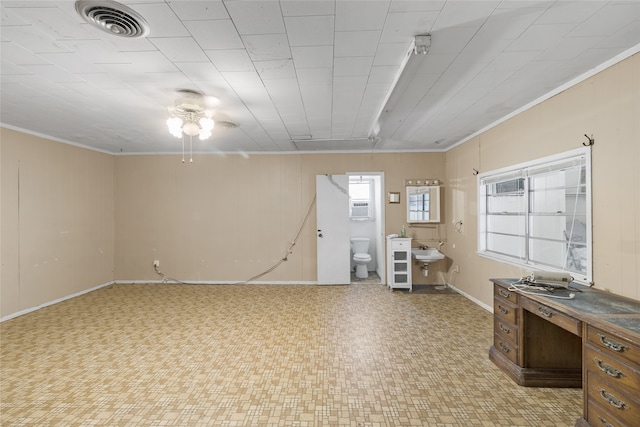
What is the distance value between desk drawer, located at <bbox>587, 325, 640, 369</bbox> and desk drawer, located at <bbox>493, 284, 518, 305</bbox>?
27.4 inches

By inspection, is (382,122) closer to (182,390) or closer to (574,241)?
(574,241)

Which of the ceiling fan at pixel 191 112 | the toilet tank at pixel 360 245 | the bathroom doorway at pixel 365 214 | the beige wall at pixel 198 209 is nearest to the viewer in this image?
the ceiling fan at pixel 191 112

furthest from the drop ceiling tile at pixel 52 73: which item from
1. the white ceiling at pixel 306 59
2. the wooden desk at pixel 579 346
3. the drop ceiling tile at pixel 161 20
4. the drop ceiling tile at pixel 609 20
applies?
the wooden desk at pixel 579 346

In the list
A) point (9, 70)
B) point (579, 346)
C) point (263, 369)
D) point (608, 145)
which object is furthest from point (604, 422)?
point (9, 70)

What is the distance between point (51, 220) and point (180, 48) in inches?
165

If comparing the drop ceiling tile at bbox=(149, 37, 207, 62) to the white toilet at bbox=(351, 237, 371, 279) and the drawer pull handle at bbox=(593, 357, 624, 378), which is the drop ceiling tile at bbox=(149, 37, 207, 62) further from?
the white toilet at bbox=(351, 237, 371, 279)

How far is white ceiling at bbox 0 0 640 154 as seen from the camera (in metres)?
1.71

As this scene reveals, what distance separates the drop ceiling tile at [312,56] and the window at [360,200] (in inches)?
172

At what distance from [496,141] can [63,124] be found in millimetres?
5850

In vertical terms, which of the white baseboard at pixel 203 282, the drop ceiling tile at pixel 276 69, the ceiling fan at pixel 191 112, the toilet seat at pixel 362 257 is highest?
the drop ceiling tile at pixel 276 69

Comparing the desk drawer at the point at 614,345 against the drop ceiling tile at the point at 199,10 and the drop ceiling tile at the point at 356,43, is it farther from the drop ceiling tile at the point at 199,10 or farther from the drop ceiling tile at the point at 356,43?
the drop ceiling tile at the point at 199,10

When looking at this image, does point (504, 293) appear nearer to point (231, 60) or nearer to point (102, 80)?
point (231, 60)

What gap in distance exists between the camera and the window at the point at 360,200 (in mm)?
6598

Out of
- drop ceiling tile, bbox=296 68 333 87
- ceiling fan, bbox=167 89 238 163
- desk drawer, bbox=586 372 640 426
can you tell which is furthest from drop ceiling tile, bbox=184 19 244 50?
desk drawer, bbox=586 372 640 426
